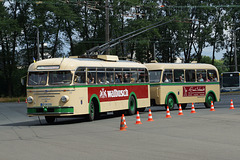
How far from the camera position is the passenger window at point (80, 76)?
71.0ft

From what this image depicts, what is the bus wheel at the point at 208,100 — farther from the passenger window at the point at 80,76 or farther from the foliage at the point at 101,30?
the foliage at the point at 101,30

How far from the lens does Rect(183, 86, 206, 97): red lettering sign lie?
30734 mm

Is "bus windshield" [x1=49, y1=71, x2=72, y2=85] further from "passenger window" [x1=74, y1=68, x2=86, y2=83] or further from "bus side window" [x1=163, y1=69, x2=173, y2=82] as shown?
"bus side window" [x1=163, y1=69, x2=173, y2=82]

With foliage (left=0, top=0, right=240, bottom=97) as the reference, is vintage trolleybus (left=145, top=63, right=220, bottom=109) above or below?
below

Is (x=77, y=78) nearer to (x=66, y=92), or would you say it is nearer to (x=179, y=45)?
(x=66, y=92)

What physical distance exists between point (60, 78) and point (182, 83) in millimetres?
10989

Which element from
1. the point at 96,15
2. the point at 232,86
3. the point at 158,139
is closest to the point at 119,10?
the point at 96,15

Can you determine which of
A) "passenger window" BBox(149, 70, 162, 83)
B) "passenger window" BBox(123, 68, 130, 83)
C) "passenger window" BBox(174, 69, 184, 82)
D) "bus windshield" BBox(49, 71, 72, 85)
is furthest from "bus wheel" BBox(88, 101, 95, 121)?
"passenger window" BBox(174, 69, 184, 82)

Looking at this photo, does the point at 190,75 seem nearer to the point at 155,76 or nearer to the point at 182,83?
the point at 182,83

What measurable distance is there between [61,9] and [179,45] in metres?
17.3

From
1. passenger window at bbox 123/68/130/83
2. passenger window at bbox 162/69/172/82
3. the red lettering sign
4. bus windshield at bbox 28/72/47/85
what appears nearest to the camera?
bus windshield at bbox 28/72/47/85

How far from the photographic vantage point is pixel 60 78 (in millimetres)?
21359

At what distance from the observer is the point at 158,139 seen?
47.5 feet

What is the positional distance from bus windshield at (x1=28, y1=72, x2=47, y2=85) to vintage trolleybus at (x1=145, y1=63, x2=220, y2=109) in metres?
9.06
